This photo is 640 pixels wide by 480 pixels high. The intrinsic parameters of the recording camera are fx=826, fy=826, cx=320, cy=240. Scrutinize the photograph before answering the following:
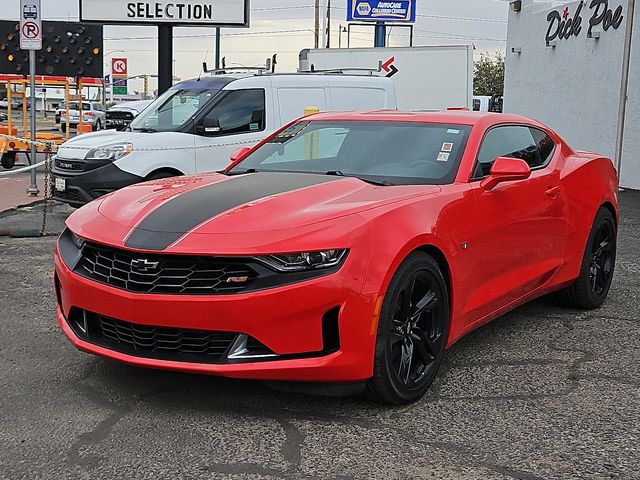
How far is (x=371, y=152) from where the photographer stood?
192 inches

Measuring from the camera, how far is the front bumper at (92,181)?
9.72 meters

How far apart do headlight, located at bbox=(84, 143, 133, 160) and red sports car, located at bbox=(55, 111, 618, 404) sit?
4.97m

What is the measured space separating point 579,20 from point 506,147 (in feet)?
50.0

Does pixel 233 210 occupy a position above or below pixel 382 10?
below

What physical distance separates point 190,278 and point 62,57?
1457 cm

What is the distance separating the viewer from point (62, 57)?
16.9 m

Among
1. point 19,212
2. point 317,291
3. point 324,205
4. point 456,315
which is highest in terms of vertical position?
point 324,205

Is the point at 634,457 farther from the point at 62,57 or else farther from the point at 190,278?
the point at 62,57

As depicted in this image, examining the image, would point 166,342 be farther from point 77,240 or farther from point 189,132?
point 189,132

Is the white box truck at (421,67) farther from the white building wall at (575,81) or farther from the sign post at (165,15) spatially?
the sign post at (165,15)

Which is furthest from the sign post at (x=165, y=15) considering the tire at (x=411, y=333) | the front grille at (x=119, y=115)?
the front grille at (x=119, y=115)

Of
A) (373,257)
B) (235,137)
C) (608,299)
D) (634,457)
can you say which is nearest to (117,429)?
(373,257)

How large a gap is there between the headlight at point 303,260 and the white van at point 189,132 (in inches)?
256

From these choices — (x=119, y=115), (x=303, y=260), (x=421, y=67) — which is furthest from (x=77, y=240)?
(x=119, y=115)
